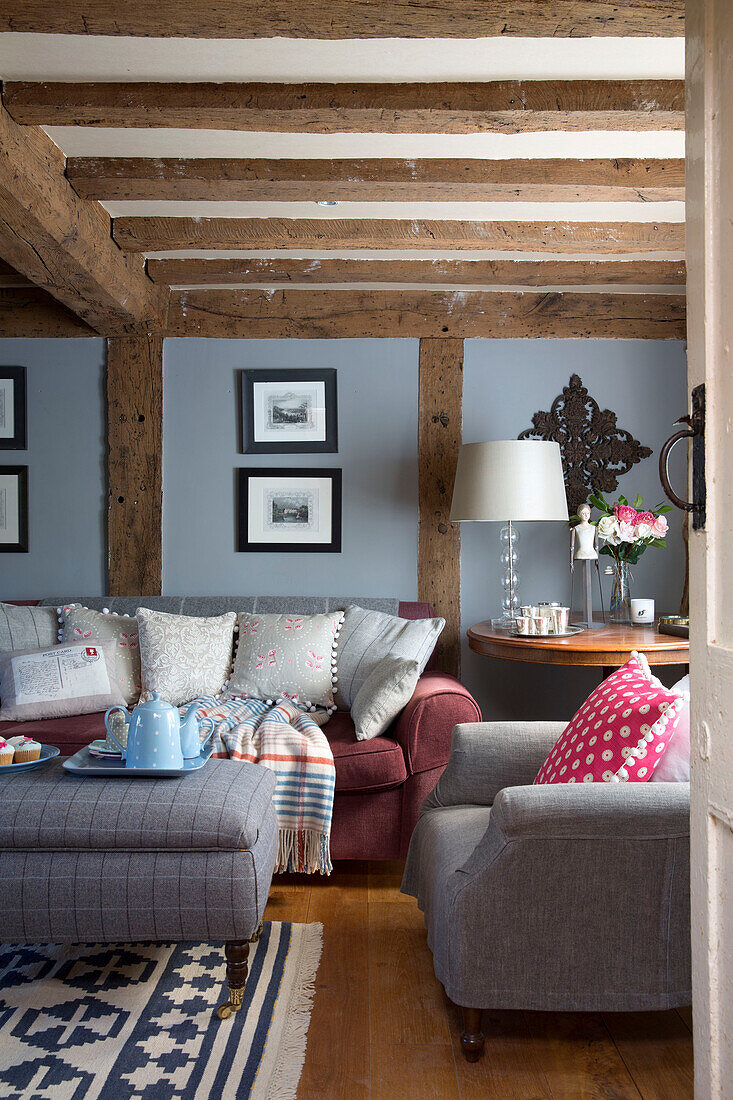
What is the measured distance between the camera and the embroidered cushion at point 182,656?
129 inches

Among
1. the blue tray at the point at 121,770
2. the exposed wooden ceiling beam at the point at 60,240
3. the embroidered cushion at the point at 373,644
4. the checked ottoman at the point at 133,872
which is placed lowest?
the checked ottoman at the point at 133,872

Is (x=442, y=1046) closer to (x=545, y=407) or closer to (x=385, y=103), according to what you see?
(x=385, y=103)

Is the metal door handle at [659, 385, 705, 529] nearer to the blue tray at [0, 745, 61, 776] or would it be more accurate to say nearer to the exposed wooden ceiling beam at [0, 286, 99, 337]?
the blue tray at [0, 745, 61, 776]

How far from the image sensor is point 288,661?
329 cm

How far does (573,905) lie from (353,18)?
193 centimetres

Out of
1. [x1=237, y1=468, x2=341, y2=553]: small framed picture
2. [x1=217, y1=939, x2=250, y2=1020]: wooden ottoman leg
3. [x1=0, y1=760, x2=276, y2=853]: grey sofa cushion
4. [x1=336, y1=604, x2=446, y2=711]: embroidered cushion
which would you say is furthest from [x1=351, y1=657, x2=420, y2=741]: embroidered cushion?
[x1=237, y1=468, x2=341, y2=553]: small framed picture

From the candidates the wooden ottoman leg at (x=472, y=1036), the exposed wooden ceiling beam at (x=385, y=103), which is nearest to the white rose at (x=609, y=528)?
the exposed wooden ceiling beam at (x=385, y=103)

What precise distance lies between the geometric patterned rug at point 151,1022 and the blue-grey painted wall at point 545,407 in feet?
6.05

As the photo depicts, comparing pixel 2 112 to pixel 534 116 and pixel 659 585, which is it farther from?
pixel 659 585

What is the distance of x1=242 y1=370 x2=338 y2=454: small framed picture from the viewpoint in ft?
12.9

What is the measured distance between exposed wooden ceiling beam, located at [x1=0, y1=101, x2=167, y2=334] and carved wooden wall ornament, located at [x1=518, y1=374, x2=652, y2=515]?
184cm

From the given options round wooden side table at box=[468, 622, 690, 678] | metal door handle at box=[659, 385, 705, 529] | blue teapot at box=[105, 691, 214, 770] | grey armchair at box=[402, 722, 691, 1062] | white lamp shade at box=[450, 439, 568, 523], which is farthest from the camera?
white lamp shade at box=[450, 439, 568, 523]

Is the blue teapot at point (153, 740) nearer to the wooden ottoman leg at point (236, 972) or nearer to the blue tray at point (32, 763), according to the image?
the blue tray at point (32, 763)

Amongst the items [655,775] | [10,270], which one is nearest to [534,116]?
[655,775]
